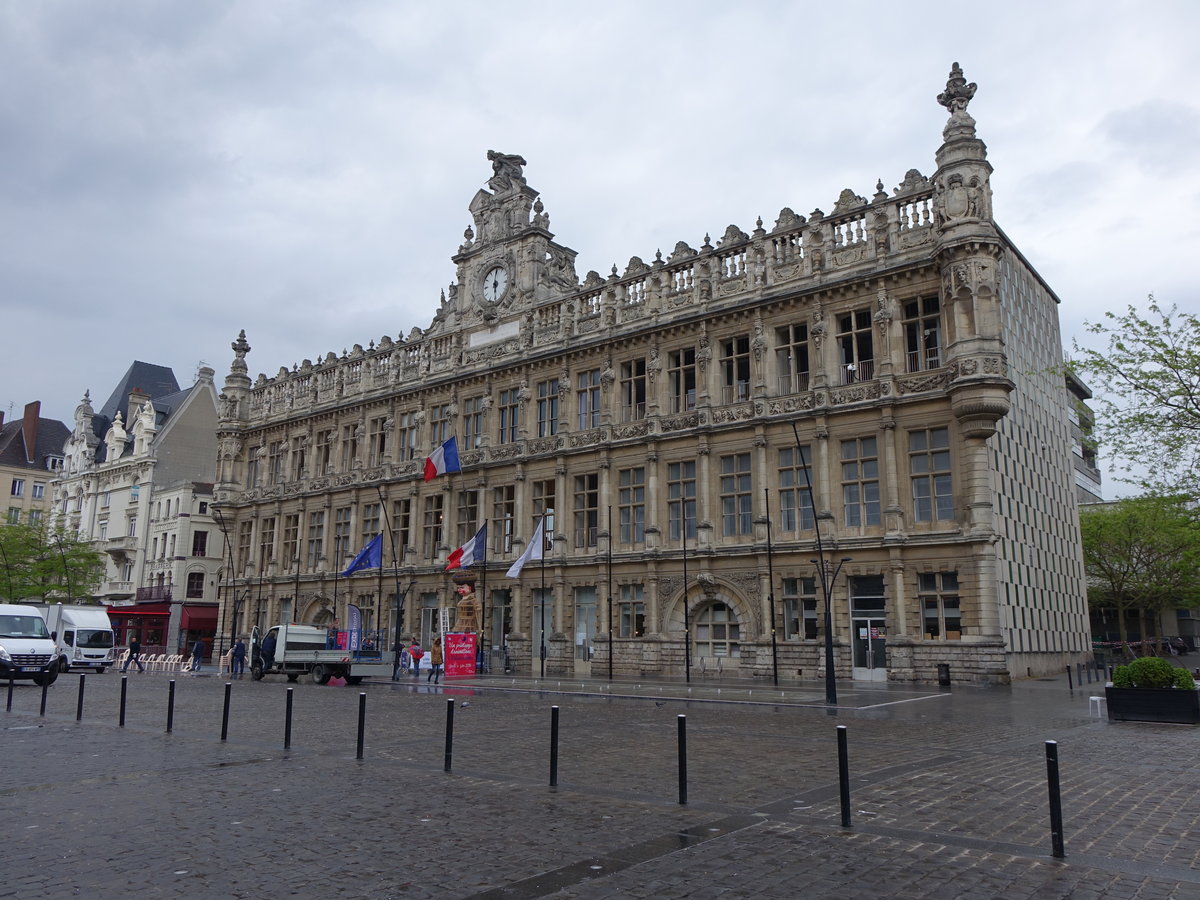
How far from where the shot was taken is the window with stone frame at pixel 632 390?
43000 millimetres

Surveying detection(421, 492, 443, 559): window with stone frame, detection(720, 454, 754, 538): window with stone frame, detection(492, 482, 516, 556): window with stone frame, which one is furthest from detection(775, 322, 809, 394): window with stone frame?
detection(421, 492, 443, 559): window with stone frame

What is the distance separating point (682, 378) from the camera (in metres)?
41.2

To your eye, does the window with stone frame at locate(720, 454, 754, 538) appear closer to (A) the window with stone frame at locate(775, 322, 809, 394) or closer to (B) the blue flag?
(A) the window with stone frame at locate(775, 322, 809, 394)

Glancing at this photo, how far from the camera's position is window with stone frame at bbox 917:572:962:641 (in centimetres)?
3200

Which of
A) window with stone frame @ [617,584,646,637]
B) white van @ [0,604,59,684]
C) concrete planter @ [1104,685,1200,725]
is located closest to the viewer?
concrete planter @ [1104,685,1200,725]

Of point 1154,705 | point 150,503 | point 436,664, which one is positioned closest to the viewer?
point 1154,705

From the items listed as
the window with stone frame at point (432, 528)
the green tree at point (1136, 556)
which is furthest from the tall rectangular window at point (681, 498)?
the green tree at point (1136, 556)

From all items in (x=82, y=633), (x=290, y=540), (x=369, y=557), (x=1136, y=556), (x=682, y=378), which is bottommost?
(x=82, y=633)

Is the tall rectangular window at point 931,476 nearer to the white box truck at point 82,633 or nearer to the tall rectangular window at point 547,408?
the tall rectangular window at point 547,408

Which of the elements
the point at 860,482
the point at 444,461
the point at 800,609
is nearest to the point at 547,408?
the point at 444,461

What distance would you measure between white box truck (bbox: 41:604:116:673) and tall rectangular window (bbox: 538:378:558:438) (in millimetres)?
23210

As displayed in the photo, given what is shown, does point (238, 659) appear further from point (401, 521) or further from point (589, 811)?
point (589, 811)

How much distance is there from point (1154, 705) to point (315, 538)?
49.3m

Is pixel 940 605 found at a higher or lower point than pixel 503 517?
lower
